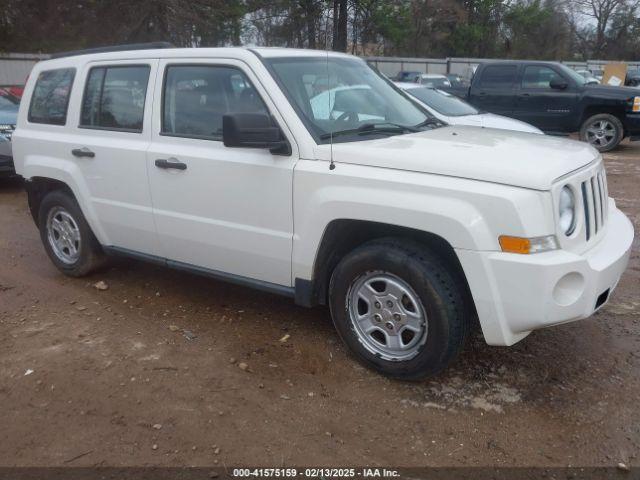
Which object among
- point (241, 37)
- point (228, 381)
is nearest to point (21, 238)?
point (228, 381)

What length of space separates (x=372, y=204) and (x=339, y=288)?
0.60 meters

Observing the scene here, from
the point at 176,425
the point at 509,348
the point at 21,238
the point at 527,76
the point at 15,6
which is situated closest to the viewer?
the point at 176,425

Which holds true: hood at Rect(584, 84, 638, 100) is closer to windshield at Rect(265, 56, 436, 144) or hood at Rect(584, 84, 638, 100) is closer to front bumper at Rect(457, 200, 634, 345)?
windshield at Rect(265, 56, 436, 144)

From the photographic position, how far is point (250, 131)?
11.1 feet

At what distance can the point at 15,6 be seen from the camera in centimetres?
2373

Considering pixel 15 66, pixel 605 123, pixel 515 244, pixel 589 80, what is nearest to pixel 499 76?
pixel 605 123

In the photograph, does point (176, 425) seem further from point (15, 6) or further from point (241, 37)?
point (15, 6)

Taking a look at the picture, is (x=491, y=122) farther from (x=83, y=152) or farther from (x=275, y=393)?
(x=275, y=393)

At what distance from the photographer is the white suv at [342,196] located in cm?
301

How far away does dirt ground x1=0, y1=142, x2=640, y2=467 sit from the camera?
2.97 meters

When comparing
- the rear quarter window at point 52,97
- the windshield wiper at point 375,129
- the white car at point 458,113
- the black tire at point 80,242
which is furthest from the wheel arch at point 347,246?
the white car at point 458,113

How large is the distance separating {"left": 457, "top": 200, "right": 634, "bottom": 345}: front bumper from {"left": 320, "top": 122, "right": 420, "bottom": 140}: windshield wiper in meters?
1.09

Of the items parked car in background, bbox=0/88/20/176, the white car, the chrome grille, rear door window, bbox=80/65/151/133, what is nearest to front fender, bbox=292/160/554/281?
the chrome grille

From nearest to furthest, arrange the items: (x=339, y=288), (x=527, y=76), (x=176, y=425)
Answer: (x=176, y=425)
(x=339, y=288)
(x=527, y=76)
